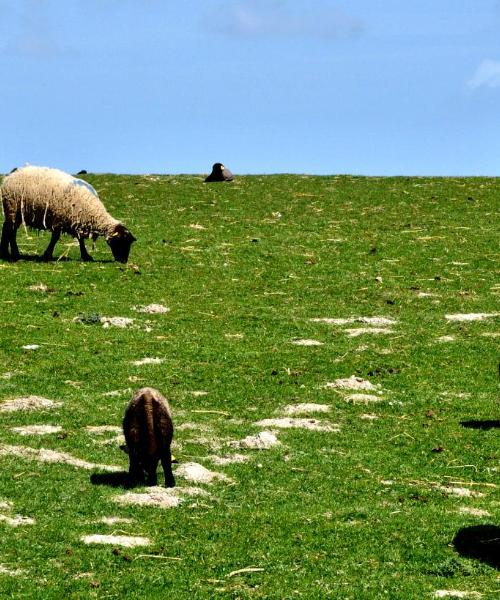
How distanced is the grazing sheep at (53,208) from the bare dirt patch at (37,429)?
13.5 meters

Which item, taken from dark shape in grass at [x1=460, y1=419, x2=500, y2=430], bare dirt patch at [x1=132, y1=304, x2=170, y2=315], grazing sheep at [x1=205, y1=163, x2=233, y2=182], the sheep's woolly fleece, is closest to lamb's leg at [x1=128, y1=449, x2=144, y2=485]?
dark shape in grass at [x1=460, y1=419, x2=500, y2=430]

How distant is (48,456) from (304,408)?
4925 millimetres

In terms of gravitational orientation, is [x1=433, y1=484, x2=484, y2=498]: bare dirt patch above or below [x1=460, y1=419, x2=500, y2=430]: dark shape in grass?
below

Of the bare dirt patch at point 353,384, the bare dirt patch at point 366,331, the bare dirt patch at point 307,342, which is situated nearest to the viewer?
the bare dirt patch at point 353,384

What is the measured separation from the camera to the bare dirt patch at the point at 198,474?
14.2 metres

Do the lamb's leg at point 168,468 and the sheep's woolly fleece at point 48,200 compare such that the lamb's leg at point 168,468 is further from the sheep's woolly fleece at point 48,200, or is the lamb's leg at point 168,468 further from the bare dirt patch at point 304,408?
the sheep's woolly fleece at point 48,200

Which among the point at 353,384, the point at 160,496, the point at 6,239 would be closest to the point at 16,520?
the point at 160,496

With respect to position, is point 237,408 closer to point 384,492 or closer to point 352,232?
point 384,492

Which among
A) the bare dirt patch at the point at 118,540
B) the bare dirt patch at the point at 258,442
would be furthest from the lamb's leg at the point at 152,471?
the bare dirt patch at the point at 258,442

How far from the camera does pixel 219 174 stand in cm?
4881

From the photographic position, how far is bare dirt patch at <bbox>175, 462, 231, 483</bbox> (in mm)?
14180

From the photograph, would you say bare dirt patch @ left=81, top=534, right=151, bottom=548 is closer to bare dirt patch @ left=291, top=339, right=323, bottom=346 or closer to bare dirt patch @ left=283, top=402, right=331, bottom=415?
bare dirt patch @ left=283, top=402, right=331, bottom=415

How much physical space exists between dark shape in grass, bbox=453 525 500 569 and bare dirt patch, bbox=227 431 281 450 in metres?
4.15

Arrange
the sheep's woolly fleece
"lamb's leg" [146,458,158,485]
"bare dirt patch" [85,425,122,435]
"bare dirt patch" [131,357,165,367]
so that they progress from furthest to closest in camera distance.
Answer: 1. the sheep's woolly fleece
2. "bare dirt patch" [131,357,165,367]
3. "bare dirt patch" [85,425,122,435]
4. "lamb's leg" [146,458,158,485]
